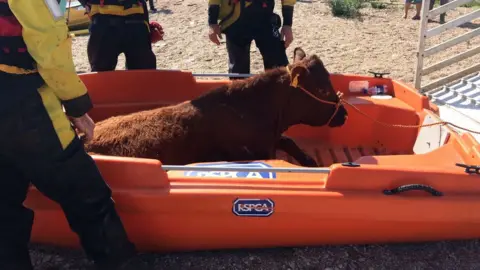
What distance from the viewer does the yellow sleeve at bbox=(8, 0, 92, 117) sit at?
238cm

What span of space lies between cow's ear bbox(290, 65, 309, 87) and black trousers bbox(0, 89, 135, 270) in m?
1.71

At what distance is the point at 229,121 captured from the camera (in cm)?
397

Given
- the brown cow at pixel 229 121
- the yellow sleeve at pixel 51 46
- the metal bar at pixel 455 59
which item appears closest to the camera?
the yellow sleeve at pixel 51 46

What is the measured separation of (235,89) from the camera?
408 centimetres

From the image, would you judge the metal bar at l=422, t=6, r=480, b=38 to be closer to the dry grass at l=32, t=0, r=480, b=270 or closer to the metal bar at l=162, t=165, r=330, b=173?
the dry grass at l=32, t=0, r=480, b=270

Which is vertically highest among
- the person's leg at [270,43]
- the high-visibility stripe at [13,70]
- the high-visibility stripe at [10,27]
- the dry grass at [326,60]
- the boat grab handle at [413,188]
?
the high-visibility stripe at [10,27]

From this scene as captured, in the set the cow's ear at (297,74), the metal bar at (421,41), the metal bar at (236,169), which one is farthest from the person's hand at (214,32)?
the metal bar at (421,41)

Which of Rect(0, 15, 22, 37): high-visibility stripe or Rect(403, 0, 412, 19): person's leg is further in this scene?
Rect(403, 0, 412, 19): person's leg

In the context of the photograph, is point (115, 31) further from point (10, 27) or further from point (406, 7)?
point (406, 7)

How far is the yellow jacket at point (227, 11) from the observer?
4910 mm

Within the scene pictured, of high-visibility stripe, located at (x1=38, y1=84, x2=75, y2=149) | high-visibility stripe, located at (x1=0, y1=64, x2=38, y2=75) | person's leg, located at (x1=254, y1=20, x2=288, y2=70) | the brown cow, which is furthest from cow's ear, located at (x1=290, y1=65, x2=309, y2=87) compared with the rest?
high-visibility stripe, located at (x1=0, y1=64, x2=38, y2=75)

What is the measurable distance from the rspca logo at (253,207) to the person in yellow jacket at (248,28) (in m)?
2.18

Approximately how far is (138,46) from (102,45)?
1.08 ft

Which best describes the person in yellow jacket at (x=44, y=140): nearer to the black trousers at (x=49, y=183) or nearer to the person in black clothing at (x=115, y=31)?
the black trousers at (x=49, y=183)
